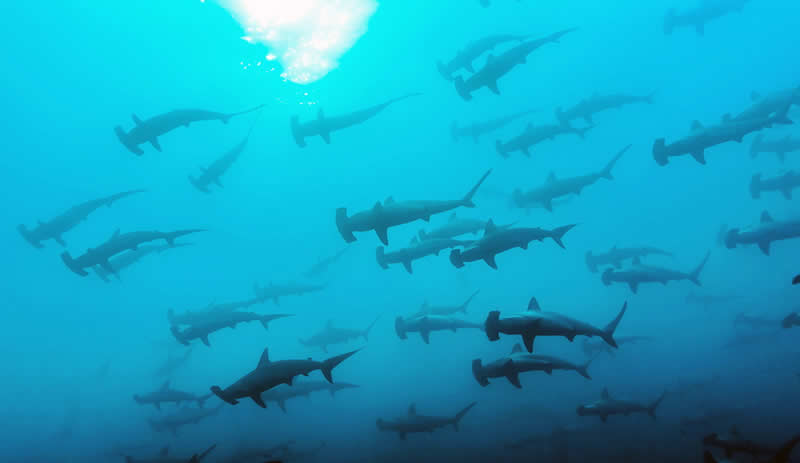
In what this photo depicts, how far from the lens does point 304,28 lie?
24641 mm

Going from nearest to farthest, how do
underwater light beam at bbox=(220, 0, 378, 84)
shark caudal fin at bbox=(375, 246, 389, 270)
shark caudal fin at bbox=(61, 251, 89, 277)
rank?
shark caudal fin at bbox=(375, 246, 389, 270) → shark caudal fin at bbox=(61, 251, 89, 277) → underwater light beam at bbox=(220, 0, 378, 84)

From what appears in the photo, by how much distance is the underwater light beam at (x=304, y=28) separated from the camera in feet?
75.6

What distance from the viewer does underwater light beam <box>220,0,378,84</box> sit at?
75.6 feet

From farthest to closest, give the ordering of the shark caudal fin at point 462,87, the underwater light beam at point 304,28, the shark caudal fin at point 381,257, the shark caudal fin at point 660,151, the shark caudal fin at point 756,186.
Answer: the underwater light beam at point 304,28 < the shark caudal fin at point 756,186 < the shark caudal fin at point 462,87 < the shark caudal fin at point 381,257 < the shark caudal fin at point 660,151

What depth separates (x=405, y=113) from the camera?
56344mm

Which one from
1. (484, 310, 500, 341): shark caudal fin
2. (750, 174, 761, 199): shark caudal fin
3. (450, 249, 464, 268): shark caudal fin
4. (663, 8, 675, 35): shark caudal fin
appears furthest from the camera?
(663, 8, 675, 35): shark caudal fin

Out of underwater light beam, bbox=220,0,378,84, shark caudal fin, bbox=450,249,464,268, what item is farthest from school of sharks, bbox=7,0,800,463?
underwater light beam, bbox=220,0,378,84

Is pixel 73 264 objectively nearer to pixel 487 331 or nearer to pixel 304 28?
pixel 487 331

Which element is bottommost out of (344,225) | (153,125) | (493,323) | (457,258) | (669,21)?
(493,323)

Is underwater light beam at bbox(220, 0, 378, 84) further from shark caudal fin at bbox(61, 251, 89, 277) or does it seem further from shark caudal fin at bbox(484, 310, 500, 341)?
shark caudal fin at bbox(484, 310, 500, 341)

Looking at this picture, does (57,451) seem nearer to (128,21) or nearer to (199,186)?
(199,186)

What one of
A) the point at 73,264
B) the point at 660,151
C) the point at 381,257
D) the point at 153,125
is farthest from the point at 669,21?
the point at 73,264

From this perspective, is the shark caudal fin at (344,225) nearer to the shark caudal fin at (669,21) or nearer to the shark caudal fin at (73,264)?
the shark caudal fin at (73,264)

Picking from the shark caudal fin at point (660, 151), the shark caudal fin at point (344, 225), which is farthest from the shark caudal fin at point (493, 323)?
the shark caudal fin at point (660, 151)
